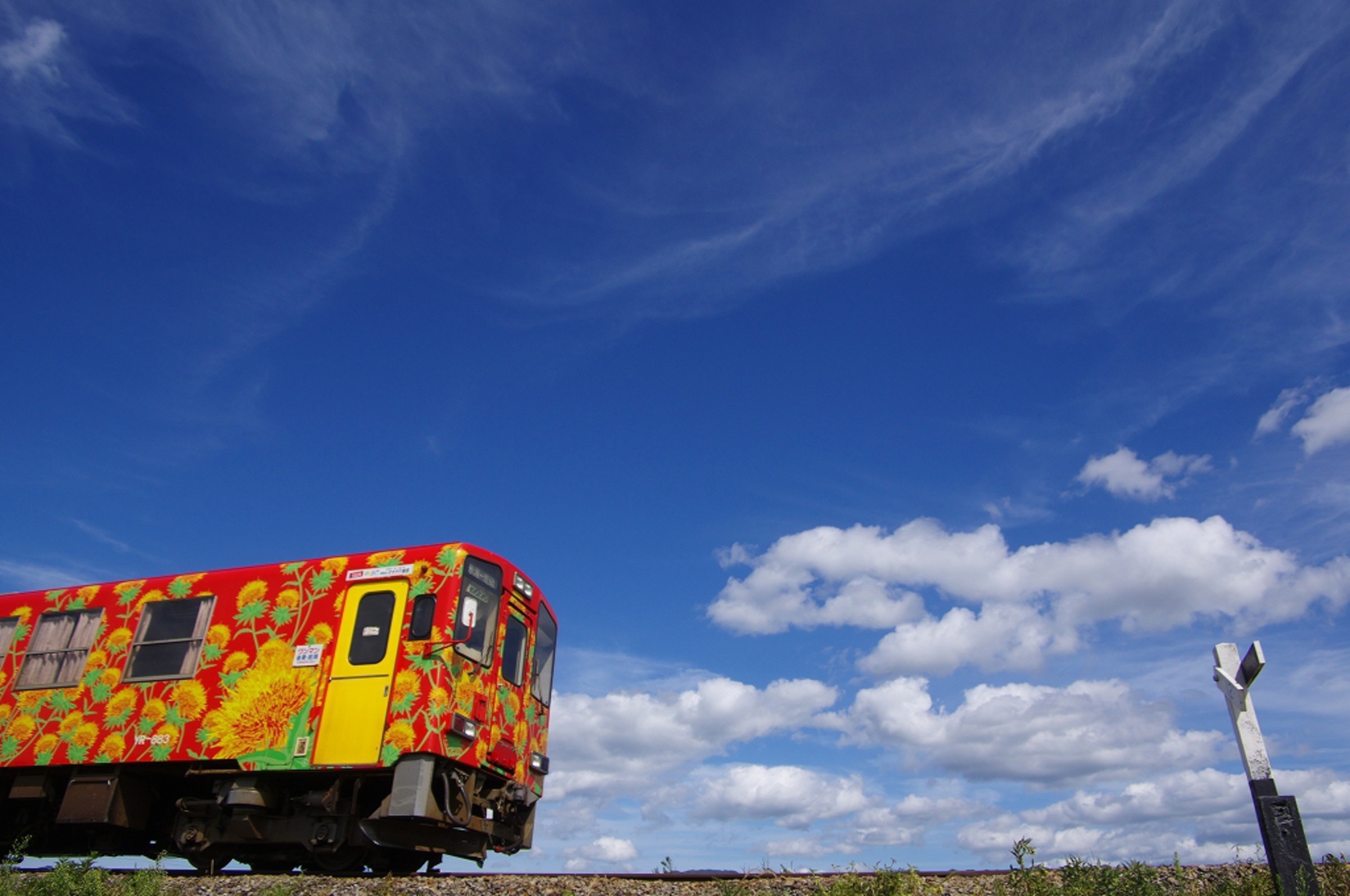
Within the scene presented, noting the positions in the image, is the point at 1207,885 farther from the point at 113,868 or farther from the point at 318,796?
the point at 113,868

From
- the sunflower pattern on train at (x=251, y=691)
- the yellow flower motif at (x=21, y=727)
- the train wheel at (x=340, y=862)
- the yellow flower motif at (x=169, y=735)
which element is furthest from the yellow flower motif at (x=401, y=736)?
the yellow flower motif at (x=21, y=727)

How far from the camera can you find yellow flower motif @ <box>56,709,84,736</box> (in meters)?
11.9

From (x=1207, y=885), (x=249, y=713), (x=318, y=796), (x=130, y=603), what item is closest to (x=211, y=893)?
(x=318, y=796)

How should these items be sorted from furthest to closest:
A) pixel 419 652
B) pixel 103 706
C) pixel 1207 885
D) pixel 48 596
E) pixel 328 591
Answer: pixel 48 596, pixel 103 706, pixel 328 591, pixel 419 652, pixel 1207 885

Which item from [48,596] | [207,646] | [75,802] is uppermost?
[48,596]

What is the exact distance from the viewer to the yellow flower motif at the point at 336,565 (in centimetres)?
1120

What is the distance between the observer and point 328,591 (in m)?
11.1

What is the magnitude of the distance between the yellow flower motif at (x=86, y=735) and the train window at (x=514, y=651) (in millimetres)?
5352

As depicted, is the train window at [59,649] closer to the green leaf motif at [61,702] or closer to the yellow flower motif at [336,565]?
the green leaf motif at [61,702]

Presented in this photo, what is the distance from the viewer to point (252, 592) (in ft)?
37.9

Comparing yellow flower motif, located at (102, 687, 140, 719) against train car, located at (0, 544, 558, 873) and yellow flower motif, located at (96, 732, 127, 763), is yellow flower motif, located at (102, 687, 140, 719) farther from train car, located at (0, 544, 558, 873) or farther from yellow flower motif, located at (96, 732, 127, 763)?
yellow flower motif, located at (96, 732, 127, 763)

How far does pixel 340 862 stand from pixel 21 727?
5300mm

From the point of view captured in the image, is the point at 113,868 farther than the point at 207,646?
No

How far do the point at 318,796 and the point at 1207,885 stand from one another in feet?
30.2
